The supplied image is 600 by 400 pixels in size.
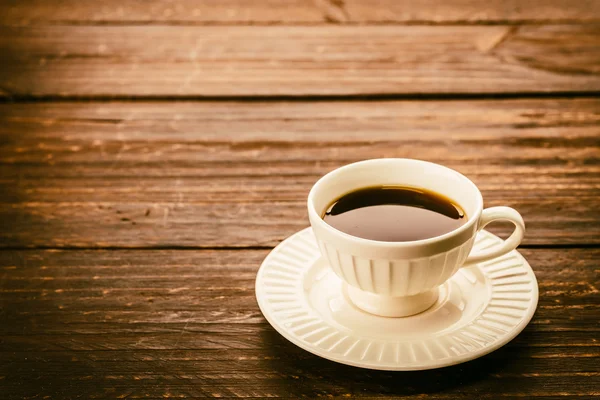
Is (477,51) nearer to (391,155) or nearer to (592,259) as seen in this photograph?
(391,155)

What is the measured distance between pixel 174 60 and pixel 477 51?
46 centimetres

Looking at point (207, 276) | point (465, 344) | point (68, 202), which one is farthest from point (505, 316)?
point (68, 202)

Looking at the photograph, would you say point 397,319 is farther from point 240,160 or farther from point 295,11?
point 295,11

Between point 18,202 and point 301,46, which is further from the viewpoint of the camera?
point 301,46

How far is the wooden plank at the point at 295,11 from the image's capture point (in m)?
1.16

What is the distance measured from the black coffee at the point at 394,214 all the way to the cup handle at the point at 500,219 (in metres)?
0.03

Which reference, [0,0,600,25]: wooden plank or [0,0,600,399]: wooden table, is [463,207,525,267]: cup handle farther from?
[0,0,600,25]: wooden plank

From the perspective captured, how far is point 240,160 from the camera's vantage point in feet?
2.65

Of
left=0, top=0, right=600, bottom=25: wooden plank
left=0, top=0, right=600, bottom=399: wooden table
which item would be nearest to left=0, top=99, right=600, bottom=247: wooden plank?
left=0, top=0, right=600, bottom=399: wooden table

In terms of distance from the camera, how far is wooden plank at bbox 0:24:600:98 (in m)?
0.97

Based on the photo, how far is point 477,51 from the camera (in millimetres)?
1045

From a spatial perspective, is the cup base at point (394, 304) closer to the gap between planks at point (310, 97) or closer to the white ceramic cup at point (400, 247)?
the white ceramic cup at point (400, 247)

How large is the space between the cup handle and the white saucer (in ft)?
0.09

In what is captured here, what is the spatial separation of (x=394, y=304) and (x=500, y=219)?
0.34 feet
